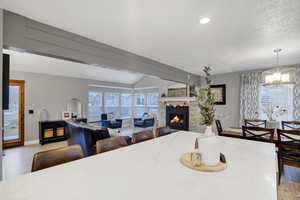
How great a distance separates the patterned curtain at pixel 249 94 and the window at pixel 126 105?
5.75 metres

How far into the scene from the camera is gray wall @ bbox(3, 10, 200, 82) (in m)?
1.76

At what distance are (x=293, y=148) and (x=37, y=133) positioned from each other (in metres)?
6.77

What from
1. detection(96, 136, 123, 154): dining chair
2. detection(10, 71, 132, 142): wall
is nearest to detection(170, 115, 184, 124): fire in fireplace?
detection(10, 71, 132, 142): wall

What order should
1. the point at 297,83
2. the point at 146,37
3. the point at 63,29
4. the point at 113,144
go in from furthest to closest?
the point at 297,83, the point at 146,37, the point at 63,29, the point at 113,144

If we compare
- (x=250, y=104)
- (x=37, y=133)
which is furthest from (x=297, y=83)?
(x=37, y=133)

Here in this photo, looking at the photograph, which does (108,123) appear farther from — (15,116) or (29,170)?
(29,170)

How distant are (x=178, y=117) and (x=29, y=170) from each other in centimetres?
521

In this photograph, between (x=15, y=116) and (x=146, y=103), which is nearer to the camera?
(x=15, y=116)

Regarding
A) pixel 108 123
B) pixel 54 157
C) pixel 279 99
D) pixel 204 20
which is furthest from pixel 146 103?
pixel 54 157

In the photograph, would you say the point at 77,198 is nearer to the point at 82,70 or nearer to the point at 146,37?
the point at 146,37

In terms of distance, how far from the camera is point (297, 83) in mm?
3938

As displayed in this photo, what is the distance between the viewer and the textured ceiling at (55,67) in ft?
13.4

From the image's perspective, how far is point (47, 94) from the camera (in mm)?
5066

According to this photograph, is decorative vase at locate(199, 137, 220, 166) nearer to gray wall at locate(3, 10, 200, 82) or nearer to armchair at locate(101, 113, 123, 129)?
gray wall at locate(3, 10, 200, 82)
